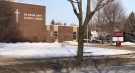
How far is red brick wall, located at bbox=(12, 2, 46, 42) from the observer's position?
5878 cm

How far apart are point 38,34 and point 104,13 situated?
16.7m

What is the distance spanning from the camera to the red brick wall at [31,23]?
58.8 metres

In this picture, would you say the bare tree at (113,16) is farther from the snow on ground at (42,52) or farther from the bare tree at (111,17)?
the snow on ground at (42,52)

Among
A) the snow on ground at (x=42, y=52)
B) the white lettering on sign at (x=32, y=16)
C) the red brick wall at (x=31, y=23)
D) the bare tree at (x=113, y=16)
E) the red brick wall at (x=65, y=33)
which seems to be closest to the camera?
the snow on ground at (x=42, y=52)

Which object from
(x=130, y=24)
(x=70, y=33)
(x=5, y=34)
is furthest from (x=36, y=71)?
(x=70, y=33)

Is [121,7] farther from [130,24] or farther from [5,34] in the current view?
[5,34]

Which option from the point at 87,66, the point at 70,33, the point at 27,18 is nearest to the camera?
the point at 87,66

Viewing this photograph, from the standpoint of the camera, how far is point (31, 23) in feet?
200

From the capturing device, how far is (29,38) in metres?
60.8

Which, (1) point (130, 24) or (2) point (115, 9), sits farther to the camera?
(1) point (130, 24)

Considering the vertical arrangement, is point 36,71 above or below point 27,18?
below

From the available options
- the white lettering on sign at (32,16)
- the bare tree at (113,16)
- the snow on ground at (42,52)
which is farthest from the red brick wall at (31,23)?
the snow on ground at (42,52)

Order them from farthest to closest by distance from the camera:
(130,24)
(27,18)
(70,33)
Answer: (70,33), (130,24), (27,18)

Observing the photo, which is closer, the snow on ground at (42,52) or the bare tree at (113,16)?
the snow on ground at (42,52)
